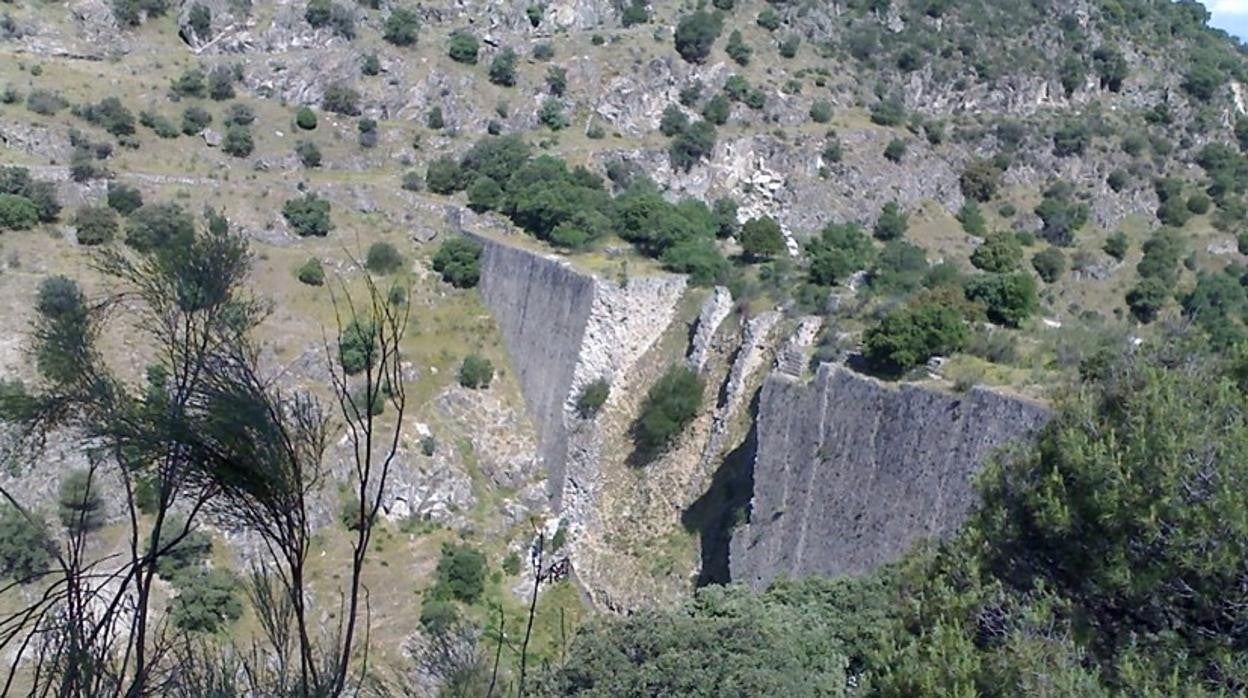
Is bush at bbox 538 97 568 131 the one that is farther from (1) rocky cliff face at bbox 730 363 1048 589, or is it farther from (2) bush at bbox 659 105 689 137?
(1) rocky cliff face at bbox 730 363 1048 589

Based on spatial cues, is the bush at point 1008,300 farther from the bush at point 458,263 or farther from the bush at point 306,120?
the bush at point 306,120

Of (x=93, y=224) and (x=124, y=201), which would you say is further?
(x=124, y=201)

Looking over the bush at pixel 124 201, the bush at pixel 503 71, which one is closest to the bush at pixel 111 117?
the bush at pixel 124 201

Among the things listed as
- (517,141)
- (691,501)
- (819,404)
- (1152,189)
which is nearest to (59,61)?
(517,141)

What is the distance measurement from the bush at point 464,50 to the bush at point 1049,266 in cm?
1516

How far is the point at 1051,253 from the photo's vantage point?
28.9 m

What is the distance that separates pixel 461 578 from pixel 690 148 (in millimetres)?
15523

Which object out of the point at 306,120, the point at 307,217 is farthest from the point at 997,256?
the point at 306,120

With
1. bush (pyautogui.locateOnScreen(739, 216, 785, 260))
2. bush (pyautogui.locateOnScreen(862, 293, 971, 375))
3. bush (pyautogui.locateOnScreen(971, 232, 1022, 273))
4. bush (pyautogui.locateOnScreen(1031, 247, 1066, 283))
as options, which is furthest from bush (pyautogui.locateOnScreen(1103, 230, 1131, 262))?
bush (pyautogui.locateOnScreen(862, 293, 971, 375))

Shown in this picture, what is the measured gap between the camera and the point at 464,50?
33.0 m

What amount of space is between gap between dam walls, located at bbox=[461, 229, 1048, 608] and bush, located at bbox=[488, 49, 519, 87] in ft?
33.1

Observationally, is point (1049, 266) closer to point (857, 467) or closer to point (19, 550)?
point (857, 467)

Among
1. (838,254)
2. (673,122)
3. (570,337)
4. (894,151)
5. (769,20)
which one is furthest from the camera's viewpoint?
(769,20)

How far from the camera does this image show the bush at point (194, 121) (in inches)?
1139
